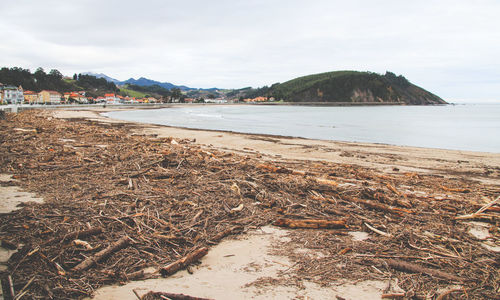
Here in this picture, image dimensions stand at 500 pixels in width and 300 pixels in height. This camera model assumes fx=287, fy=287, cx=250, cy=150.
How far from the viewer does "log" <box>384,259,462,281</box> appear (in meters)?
3.85

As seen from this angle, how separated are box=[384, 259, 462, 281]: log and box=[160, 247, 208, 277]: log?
8.97 feet

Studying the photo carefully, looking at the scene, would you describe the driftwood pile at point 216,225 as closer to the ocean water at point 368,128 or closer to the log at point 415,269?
the log at point 415,269

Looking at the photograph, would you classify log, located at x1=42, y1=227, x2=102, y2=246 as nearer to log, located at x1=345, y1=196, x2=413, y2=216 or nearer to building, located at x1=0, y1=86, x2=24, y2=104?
log, located at x1=345, y1=196, x2=413, y2=216

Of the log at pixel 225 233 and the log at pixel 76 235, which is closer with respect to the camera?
the log at pixel 76 235

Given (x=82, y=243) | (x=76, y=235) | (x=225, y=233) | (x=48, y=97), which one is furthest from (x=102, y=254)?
(x=48, y=97)

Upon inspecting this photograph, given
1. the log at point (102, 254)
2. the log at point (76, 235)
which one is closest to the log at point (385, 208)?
the log at point (102, 254)

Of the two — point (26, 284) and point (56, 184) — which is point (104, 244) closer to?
point (26, 284)

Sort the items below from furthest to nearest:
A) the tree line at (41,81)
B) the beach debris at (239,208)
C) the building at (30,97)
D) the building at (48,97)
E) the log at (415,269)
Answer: the tree line at (41,81)
the building at (48,97)
the building at (30,97)
the beach debris at (239,208)
the log at (415,269)

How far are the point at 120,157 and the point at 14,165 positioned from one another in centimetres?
298

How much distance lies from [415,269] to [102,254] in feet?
14.3

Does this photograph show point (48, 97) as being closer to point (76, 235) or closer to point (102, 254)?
point (76, 235)

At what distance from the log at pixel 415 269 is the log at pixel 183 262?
2.74 m

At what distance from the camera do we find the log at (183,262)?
12.3 ft

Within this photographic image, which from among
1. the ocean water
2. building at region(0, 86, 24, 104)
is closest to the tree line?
building at region(0, 86, 24, 104)
